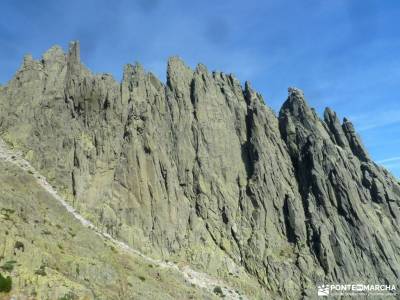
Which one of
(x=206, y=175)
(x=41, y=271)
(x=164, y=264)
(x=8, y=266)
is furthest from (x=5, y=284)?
(x=206, y=175)

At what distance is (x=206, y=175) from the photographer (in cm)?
9475

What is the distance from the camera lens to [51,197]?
75.0 m

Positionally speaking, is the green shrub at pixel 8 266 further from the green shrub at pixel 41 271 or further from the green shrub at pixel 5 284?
the green shrub at pixel 5 284

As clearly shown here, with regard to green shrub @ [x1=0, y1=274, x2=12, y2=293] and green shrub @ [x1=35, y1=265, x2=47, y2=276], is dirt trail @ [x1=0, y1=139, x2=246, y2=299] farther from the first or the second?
green shrub @ [x1=0, y1=274, x2=12, y2=293]

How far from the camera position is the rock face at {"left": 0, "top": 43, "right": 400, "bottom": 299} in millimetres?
82750

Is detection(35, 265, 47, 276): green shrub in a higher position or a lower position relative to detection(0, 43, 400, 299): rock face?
lower

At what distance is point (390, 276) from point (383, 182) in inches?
1005

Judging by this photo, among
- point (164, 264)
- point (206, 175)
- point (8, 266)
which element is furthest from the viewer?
point (206, 175)

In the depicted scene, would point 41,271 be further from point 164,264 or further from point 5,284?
point 164,264

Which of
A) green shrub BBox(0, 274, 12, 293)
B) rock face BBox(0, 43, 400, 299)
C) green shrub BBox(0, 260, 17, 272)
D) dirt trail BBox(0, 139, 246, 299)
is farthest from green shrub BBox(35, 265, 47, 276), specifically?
rock face BBox(0, 43, 400, 299)

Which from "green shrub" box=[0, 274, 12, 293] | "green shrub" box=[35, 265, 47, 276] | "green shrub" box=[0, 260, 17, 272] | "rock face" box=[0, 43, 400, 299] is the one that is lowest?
"green shrub" box=[0, 274, 12, 293]

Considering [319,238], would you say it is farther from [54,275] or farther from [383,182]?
[54,275]

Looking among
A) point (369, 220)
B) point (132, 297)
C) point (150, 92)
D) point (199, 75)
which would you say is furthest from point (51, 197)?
point (369, 220)

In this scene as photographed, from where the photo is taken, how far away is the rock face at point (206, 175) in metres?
82.8
